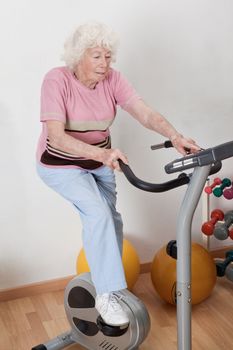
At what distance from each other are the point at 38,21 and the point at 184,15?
80 centimetres

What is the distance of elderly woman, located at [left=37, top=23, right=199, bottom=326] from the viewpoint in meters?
2.47

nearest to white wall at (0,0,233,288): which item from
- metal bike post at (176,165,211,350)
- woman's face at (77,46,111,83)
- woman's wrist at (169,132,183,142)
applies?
woman's face at (77,46,111,83)

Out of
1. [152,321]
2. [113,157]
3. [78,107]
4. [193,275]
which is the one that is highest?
[78,107]

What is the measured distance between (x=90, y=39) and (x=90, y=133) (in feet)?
1.30

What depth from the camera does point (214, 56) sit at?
3537 mm

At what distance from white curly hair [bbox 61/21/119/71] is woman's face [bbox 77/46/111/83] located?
0.06 ft

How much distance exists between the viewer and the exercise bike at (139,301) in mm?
2075

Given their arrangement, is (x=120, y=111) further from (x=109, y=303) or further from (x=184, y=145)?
(x=109, y=303)

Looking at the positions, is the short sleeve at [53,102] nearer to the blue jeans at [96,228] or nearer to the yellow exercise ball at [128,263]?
the blue jeans at [96,228]

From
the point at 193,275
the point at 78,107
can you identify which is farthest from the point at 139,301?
the point at 78,107

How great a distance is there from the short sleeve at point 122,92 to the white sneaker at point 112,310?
0.81m

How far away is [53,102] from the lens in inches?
97.5

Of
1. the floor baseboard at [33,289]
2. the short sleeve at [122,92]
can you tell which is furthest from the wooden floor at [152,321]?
the short sleeve at [122,92]

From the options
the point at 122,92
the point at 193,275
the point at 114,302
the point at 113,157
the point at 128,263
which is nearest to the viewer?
the point at 113,157
